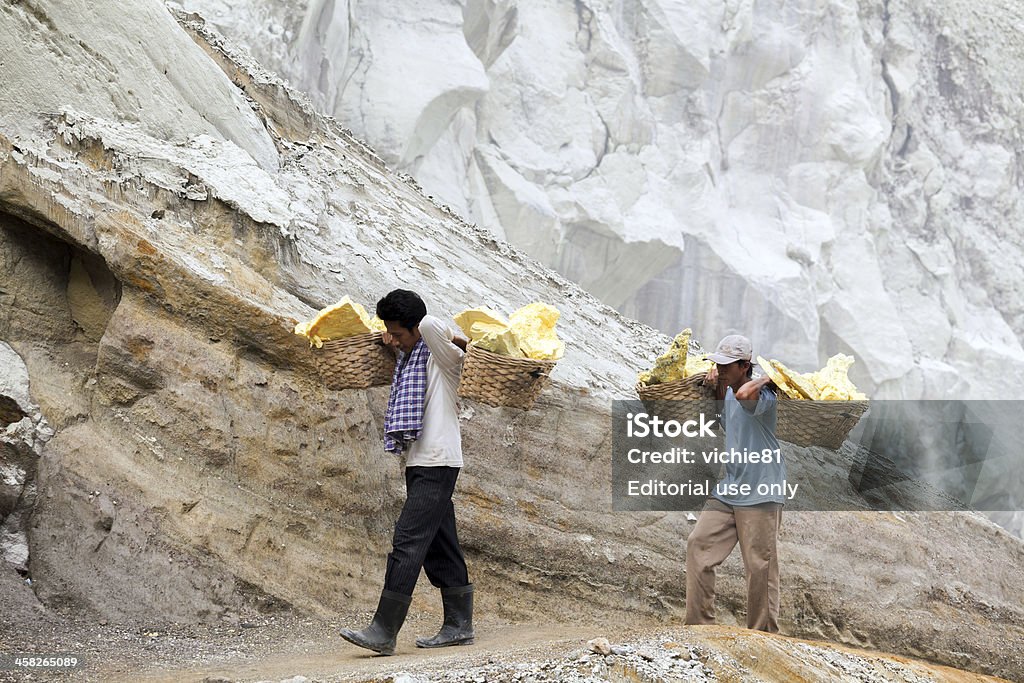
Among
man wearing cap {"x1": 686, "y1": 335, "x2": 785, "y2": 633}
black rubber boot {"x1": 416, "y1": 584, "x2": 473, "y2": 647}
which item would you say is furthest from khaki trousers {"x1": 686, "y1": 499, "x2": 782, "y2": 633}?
black rubber boot {"x1": 416, "y1": 584, "x2": 473, "y2": 647}

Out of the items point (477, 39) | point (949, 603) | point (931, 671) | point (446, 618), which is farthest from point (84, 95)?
point (477, 39)

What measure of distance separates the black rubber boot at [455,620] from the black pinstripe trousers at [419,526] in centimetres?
15

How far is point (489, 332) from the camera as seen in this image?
13.3ft

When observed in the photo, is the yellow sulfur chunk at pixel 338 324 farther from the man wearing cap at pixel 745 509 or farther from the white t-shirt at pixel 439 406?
the man wearing cap at pixel 745 509

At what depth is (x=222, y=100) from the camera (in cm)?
595

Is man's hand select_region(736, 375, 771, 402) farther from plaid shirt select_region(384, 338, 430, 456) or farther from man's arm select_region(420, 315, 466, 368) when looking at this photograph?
plaid shirt select_region(384, 338, 430, 456)

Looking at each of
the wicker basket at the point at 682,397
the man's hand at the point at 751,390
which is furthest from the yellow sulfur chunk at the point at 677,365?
the man's hand at the point at 751,390

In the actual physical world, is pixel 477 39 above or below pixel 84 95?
above

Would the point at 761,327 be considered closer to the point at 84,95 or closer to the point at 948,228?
the point at 948,228

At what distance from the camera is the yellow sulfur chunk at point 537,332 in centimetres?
416

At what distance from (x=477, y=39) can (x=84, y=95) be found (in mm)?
12709

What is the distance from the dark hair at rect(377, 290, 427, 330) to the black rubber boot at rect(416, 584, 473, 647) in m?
0.96

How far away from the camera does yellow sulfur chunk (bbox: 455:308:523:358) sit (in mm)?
4035

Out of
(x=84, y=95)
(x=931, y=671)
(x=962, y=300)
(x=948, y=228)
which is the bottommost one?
(x=931, y=671)
